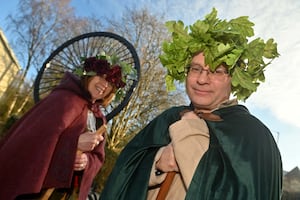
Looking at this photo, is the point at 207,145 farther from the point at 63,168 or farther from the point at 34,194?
the point at 34,194

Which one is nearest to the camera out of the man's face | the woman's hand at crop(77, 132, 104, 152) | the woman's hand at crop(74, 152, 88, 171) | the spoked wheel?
the man's face

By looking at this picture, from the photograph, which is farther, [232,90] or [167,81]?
[167,81]

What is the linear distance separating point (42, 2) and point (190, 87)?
20654mm

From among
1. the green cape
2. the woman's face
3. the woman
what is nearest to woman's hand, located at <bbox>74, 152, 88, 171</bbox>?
the woman

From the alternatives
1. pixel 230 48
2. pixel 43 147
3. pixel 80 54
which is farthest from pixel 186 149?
pixel 80 54

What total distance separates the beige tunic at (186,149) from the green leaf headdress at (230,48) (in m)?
0.36

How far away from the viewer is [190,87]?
1.82 metres

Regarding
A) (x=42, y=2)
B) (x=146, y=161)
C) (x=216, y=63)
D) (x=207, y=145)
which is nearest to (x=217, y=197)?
(x=207, y=145)

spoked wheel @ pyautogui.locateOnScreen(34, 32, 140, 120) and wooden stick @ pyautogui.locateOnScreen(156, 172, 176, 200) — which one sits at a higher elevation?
spoked wheel @ pyautogui.locateOnScreen(34, 32, 140, 120)

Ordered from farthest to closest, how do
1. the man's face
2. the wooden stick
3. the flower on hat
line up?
the flower on hat < the man's face < the wooden stick

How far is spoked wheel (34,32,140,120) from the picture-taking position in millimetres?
4164

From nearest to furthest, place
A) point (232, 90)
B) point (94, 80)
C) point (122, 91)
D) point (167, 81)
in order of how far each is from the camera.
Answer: point (232, 90)
point (167, 81)
point (94, 80)
point (122, 91)

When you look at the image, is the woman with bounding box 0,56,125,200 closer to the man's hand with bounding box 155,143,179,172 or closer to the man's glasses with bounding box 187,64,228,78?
the man's hand with bounding box 155,143,179,172

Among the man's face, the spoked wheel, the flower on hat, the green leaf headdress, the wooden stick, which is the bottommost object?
the wooden stick
